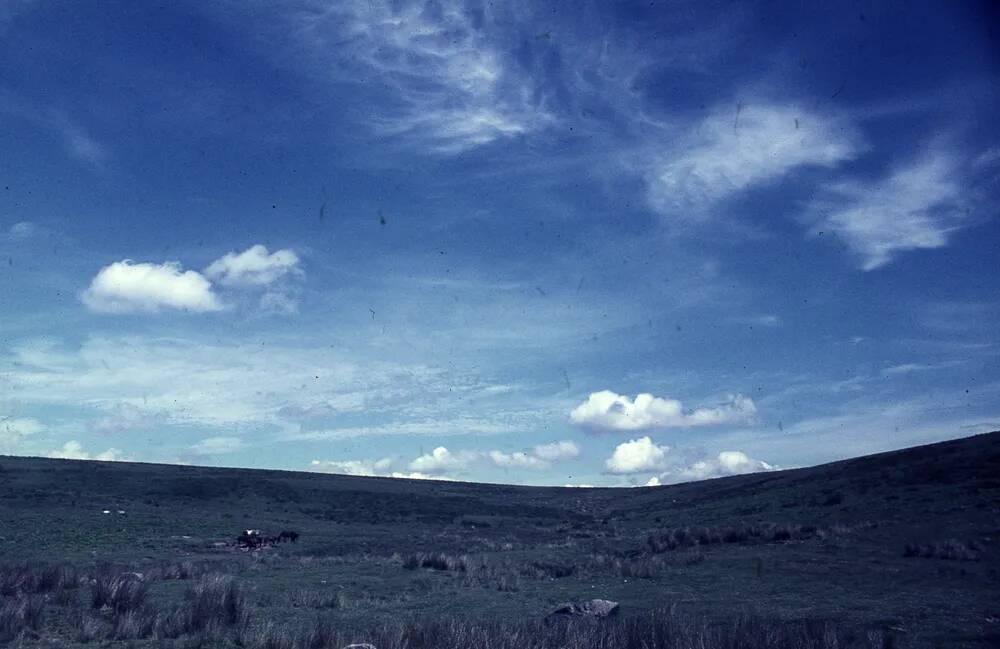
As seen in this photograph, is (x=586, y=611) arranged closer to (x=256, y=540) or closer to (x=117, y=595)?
(x=117, y=595)

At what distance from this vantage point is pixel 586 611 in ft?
49.5

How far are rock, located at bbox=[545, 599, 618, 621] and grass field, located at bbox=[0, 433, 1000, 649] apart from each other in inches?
22.3

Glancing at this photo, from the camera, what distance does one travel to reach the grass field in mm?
12266

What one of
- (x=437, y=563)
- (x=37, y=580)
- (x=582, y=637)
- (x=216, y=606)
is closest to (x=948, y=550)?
(x=582, y=637)

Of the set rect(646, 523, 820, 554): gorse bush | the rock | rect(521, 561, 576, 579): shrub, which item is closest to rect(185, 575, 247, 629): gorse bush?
the rock

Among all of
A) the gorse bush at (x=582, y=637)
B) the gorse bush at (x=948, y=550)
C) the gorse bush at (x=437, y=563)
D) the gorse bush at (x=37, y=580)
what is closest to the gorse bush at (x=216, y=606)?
the gorse bush at (x=582, y=637)

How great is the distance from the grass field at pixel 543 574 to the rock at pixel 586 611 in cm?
57

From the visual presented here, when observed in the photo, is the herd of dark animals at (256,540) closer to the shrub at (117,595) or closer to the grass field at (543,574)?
the grass field at (543,574)

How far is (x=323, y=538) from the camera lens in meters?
45.6

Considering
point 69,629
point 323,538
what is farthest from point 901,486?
point 69,629

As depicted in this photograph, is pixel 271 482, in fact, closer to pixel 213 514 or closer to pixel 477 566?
pixel 213 514

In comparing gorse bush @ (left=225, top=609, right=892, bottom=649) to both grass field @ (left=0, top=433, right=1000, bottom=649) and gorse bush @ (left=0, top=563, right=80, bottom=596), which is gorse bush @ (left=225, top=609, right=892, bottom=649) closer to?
grass field @ (left=0, top=433, right=1000, bottom=649)

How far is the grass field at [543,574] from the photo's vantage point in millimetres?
12266

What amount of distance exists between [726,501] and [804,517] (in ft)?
69.0
